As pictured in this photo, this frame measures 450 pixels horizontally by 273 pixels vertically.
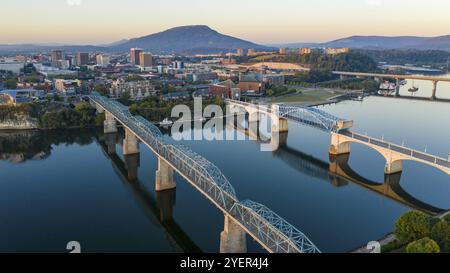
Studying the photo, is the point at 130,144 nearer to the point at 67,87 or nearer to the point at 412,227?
the point at 412,227

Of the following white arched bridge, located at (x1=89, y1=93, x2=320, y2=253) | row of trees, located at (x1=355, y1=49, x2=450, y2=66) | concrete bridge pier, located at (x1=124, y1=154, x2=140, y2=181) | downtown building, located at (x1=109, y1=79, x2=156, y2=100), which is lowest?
concrete bridge pier, located at (x1=124, y1=154, x2=140, y2=181)

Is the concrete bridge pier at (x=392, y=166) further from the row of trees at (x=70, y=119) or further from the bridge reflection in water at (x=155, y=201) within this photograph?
the row of trees at (x=70, y=119)

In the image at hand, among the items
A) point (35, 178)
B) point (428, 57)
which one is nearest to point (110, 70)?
point (35, 178)

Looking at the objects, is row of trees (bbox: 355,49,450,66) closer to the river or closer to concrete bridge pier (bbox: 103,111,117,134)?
the river

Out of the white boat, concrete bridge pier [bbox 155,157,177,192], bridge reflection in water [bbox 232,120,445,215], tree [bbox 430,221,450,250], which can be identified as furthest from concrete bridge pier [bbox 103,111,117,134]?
tree [bbox 430,221,450,250]
